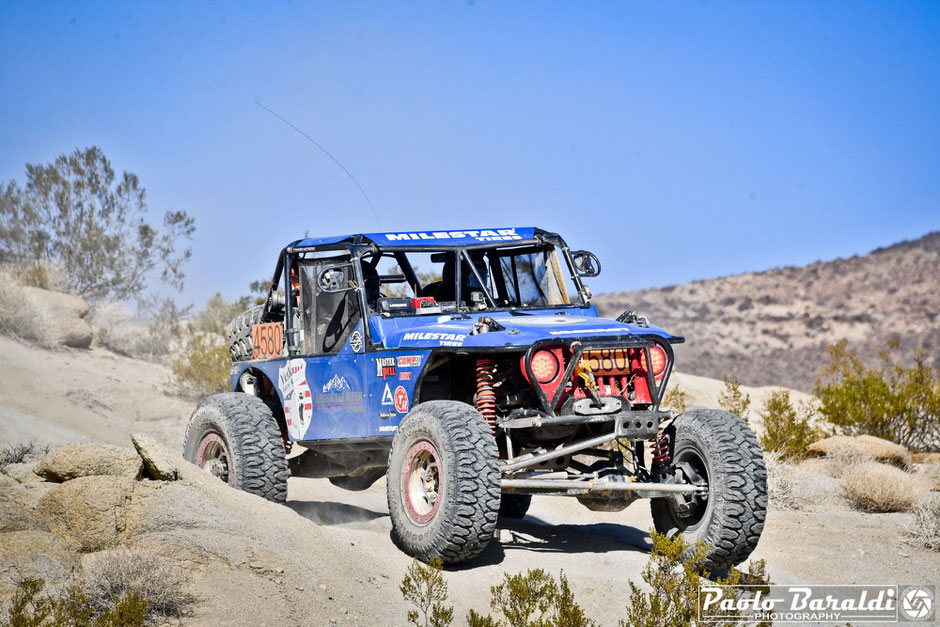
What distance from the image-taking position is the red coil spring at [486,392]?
7.99 meters

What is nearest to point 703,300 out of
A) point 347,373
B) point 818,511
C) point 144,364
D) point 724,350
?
point 724,350

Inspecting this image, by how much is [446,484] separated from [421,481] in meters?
0.72

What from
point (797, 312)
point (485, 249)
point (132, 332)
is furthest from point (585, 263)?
point (797, 312)

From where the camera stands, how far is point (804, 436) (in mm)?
15523

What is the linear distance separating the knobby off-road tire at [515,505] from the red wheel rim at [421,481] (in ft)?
8.47

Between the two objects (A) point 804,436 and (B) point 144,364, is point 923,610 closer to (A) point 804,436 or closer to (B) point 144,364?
(A) point 804,436

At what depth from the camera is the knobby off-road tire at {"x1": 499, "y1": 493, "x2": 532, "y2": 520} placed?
1055cm

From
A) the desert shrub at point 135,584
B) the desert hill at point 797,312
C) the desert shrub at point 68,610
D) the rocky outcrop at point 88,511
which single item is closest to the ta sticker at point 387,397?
the rocky outcrop at point 88,511

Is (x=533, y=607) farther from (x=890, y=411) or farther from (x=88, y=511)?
(x=890, y=411)

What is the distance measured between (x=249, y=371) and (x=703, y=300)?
5010 cm

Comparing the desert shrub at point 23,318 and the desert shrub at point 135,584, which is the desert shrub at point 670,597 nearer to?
the desert shrub at point 135,584

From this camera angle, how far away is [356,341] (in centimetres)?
908

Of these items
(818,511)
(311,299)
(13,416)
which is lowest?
(818,511)

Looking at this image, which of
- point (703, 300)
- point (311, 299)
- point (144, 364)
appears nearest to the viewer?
point (311, 299)
